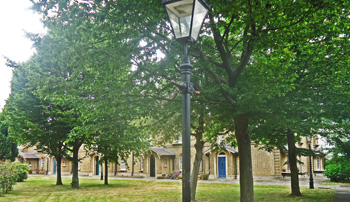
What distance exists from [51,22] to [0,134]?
110ft

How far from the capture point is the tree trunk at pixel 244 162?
38.9 feet

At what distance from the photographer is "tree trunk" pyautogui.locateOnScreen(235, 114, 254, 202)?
1184cm

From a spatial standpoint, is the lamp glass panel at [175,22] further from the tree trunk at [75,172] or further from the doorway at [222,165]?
the doorway at [222,165]

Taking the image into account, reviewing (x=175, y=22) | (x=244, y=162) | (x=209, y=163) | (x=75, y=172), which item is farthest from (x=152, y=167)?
(x=175, y=22)

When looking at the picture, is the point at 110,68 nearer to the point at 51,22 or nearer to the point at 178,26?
the point at 51,22

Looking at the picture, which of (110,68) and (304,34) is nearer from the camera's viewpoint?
(304,34)

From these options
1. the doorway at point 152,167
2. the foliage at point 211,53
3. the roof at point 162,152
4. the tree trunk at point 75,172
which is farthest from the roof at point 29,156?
the foliage at point 211,53

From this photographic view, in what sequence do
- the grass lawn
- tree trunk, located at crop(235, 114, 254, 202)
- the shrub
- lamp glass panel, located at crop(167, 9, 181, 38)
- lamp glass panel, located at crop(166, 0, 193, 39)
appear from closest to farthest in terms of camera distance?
1. lamp glass panel, located at crop(166, 0, 193, 39)
2. lamp glass panel, located at crop(167, 9, 181, 38)
3. tree trunk, located at crop(235, 114, 254, 202)
4. the grass lawn
5. the shrub

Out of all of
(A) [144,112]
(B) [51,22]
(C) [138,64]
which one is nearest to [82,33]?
(B) [51,22]

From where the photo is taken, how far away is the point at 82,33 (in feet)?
33.2

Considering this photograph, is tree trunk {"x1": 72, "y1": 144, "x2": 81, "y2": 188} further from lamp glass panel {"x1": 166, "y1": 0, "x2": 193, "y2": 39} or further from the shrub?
lamp glass panel {"x1": 166, "y1": 0, "x2": 193, "y2": 39}

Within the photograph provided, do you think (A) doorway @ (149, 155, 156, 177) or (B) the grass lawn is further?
(A) doorway @ (149, 155, 156, 177)

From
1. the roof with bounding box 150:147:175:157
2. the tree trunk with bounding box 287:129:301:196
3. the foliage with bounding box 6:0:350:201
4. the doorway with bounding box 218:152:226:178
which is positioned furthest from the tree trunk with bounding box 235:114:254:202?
the roof with bounding box 150:147:175:157

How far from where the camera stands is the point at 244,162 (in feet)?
39.4
